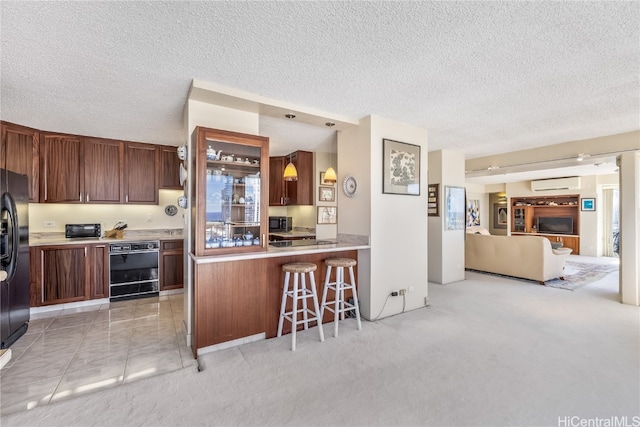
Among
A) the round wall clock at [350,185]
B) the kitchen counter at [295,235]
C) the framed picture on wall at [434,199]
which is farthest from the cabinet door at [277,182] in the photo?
the framed picture on wall at [434,199]

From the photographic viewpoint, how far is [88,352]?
260 centimetres

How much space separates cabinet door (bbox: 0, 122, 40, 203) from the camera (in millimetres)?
3410

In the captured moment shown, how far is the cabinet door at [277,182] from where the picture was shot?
5.90 m

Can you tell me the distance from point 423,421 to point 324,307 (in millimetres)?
1475

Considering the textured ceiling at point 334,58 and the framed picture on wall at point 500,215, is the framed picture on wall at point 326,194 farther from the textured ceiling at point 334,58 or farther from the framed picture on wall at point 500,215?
the framed picture on wall at point 500,215

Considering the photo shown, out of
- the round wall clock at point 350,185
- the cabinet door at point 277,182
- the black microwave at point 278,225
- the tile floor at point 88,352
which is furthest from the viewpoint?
the black microwave at point 278,225

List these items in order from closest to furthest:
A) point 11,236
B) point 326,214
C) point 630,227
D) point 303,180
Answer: point 11,236, point 630,227, point 303,180, point 326,214

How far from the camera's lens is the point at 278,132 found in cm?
409

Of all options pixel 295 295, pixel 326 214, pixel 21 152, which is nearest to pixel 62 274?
pixel 21 152

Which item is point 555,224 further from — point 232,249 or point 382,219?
point 232,249

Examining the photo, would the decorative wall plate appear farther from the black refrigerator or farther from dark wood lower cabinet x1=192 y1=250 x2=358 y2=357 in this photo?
dark wood lower cabinet x1=192 y1=250 x2=358 y2=357

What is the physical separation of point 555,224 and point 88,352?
39.6 feet

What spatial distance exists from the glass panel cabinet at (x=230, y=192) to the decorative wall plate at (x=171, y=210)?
2704 mm

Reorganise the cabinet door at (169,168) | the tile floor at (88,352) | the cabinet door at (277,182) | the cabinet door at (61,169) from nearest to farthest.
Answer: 1. the tile floor at (88,352)
2. the cabinet door at (61,169)
3. the cabinet door at (169,168)
4. the cabinet door at (277,182)
